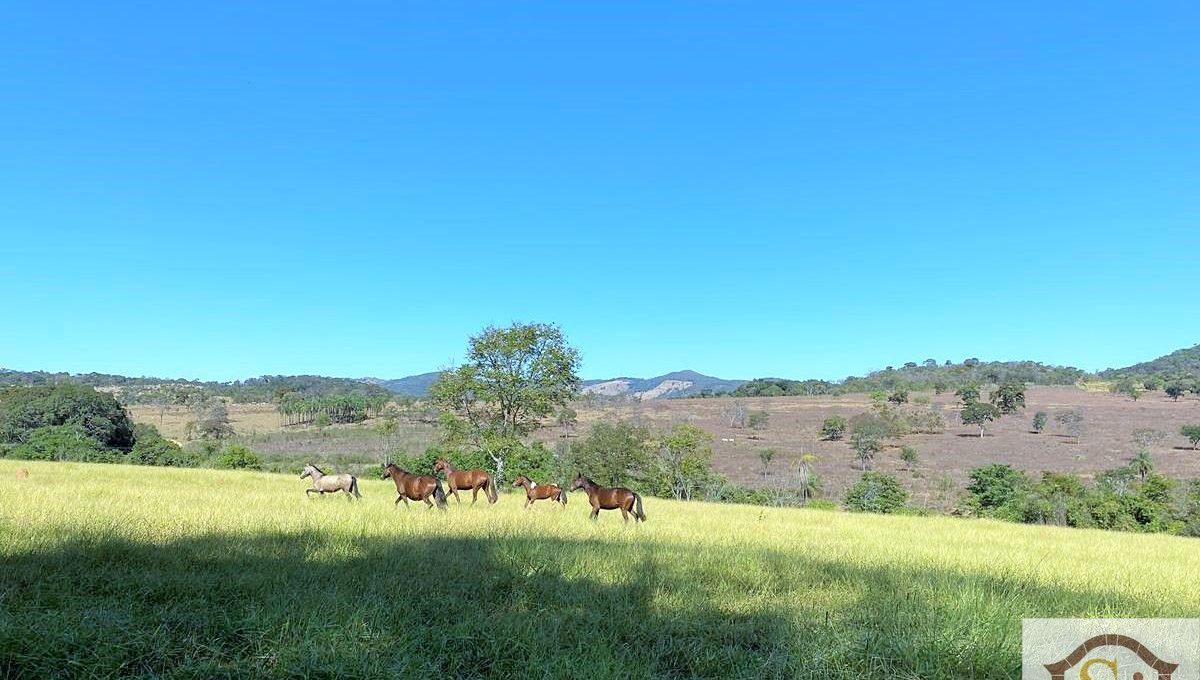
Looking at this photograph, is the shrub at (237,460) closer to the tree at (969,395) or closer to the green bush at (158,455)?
the green bush at (158,455)

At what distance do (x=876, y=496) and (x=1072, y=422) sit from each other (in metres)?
81.5

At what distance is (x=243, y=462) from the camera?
44562 millimetres

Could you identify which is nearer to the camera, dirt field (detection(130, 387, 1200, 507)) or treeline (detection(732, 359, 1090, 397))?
dirt field (detection(130, 387, 1200, 507))

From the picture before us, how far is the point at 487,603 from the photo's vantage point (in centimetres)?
543

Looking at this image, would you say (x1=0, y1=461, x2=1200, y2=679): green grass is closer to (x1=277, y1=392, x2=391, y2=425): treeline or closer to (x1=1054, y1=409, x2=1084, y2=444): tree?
(x1=1054, y1=409, x2=1084, y2=444): tree

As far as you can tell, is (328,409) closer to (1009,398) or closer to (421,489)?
(421,489)

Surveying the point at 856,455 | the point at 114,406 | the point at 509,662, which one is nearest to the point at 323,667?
the point at 509,662

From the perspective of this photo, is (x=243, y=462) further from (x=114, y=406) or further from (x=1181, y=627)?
(x=1181, y=627)

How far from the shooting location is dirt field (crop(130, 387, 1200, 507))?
68.6 meters

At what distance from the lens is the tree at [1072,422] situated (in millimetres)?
97131

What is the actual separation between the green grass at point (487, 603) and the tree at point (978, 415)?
368 ft

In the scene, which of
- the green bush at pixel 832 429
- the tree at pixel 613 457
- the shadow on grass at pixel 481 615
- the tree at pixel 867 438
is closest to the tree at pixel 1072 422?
the tree at pixel 867 438
